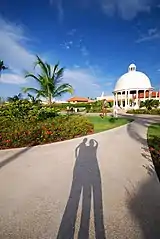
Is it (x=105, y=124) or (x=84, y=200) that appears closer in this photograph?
(x=84, y=200)

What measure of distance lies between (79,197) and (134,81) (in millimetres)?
50277

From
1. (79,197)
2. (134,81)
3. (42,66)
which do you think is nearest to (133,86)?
(134,81)

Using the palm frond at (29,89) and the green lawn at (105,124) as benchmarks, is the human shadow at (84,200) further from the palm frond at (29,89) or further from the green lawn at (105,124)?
the palm frond at (29,89)

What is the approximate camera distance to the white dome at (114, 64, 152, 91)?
50.5 m

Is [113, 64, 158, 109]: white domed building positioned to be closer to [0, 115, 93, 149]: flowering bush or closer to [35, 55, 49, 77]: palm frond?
[35, 55, 49, 77]: palm frond

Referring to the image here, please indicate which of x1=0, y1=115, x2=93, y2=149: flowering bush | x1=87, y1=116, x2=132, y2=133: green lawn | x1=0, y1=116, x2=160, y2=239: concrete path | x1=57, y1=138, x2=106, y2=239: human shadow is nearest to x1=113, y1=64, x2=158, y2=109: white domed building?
x1=87, y1=116, x2=132, y2=133: green lawn

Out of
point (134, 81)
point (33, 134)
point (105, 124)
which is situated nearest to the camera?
point (33, 134)

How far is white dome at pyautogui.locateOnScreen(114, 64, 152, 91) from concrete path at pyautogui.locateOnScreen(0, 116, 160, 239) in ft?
152

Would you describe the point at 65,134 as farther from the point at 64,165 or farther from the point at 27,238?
the point at 27,238

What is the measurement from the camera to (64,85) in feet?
69.4

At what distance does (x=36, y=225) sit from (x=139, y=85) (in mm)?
51012

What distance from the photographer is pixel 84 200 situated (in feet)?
11.9

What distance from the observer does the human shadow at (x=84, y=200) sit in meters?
2.73

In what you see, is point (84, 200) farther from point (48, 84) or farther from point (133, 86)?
point (133, 86)
